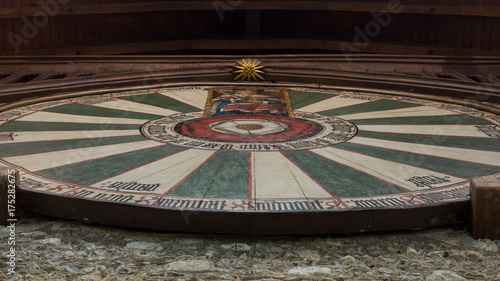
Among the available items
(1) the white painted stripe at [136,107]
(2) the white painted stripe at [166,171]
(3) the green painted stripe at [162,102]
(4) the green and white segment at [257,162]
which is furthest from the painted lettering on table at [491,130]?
(1) the white painted stripe at [136,107]

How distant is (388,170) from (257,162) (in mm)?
780

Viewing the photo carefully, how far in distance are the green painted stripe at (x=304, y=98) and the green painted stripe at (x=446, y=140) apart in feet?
3.88

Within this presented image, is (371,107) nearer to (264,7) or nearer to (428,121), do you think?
(428,121)

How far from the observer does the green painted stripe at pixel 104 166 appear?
3.25 m

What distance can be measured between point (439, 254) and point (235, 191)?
1.05m

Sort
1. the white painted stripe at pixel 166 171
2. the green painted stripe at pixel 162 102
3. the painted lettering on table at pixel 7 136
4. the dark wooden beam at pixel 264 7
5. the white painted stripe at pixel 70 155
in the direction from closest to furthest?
the white painted stripe at pixel 166 171, the white painted stripe at pixel 70 155, the painted lettering on table at pixel 7 136, the green painted stripe at pixel 162 102, the dark wooden beam at pixel 264 7

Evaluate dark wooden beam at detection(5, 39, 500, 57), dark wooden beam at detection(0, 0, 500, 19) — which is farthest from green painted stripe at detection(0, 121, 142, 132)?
dark wooden beam at detection(5, 39, 500, 57)

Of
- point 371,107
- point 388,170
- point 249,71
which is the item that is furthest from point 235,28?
point 388,170

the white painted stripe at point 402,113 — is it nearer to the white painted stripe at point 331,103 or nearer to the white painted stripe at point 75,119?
the white painted stripe at point 331,103

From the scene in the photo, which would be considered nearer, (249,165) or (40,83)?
(249,165)

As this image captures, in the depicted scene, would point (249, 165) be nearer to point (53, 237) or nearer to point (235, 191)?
point (235, 191)

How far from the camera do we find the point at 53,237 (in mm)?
2807

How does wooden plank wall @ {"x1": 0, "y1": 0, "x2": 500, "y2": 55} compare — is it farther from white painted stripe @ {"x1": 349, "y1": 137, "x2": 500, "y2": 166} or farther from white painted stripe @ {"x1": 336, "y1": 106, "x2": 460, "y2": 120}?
white painted stripe @ {"x1": 349, "y1": 137, "x2": 500, "y2": 166}

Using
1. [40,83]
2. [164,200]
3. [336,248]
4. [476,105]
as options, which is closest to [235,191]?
[164,200]
